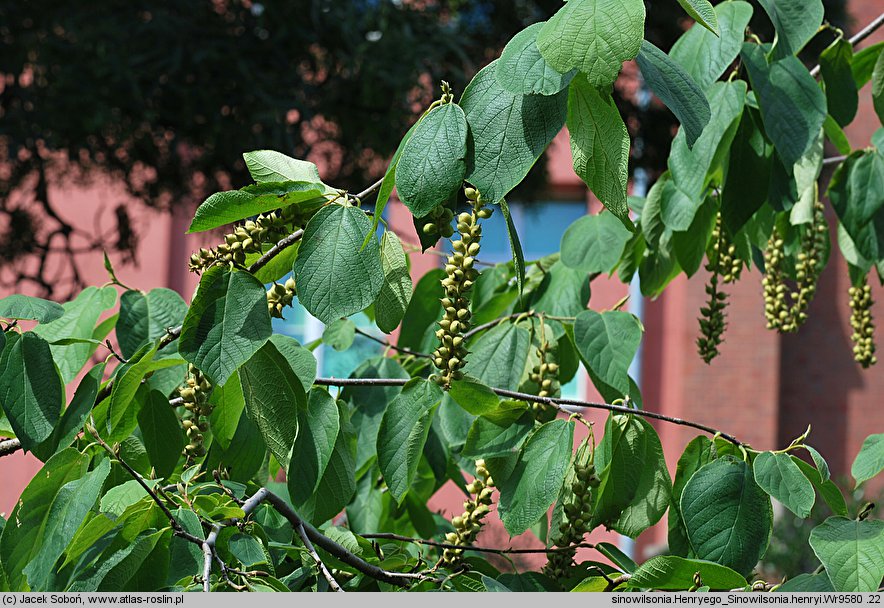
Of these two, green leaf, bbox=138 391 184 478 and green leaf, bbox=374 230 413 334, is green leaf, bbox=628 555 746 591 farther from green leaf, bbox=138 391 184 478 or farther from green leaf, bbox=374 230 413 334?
green leaf, bbox=138 391 184 478

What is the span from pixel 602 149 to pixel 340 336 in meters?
0.65

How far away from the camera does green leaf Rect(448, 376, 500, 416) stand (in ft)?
2.41

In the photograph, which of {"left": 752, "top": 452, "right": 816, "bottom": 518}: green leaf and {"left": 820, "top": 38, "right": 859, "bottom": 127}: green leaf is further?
{"left": 820, "top": 38, "right": 859, "bottom": 127}: green leaf

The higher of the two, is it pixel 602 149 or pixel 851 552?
pixel 602 149

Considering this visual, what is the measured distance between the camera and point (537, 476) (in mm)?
748

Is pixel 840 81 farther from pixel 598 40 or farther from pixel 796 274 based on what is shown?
pixel 598 40

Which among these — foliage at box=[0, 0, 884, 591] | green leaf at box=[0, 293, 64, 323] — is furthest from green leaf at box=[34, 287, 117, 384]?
green leaf at box=[0, 293, 64, 323]

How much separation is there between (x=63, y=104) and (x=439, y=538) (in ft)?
10.3

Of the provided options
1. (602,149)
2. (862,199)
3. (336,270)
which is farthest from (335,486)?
(862,199)

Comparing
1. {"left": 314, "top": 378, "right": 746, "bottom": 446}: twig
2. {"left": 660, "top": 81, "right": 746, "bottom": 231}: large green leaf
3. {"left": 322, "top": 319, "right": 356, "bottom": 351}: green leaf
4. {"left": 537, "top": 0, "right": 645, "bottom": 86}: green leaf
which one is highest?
{"left": 537, "top": 0, "right": 645, "bottom": 86}: green leaf

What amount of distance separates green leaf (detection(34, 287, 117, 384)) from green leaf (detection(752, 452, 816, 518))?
0.56m

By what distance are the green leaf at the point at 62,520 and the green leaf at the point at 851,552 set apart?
0.50 metres

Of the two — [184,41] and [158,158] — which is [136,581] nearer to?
[184,41]

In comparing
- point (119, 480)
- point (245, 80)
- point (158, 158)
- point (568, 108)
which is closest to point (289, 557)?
point (119, 480)
